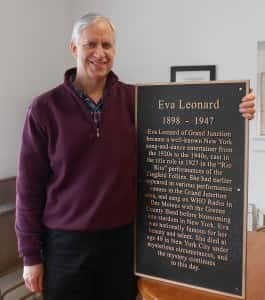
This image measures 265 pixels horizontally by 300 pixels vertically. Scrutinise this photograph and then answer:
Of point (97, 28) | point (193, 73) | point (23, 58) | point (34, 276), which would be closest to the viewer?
point (97, 28)

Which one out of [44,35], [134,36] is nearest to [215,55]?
[134,36]

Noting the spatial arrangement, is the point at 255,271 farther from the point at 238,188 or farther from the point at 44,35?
the point at 44,35

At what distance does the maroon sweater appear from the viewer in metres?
1.28

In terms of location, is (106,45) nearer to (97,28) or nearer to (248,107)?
(97,28)

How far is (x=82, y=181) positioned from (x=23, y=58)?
1669 millimetres

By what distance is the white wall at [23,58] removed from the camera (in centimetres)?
259

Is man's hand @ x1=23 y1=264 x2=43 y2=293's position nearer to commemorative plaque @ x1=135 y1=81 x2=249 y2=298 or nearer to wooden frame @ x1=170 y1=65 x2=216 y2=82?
commemorative plaque @ x1=135 y1=81 x2=249 y2=298

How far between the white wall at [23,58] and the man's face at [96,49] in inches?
55.8

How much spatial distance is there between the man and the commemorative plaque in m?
0.06

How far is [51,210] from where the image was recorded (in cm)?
135

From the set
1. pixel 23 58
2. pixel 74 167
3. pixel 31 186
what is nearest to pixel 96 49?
pixel 74 167

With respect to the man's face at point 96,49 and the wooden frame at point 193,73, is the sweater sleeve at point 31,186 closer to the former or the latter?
the man's face at point 96,49

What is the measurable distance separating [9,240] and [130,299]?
1.33 meters

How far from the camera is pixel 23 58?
8.87 feet
